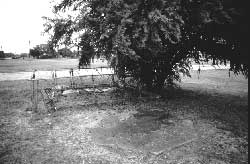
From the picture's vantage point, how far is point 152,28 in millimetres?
8531

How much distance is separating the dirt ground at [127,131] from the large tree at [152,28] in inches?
73.0

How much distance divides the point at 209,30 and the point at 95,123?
5.97 m

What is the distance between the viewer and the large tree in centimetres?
830

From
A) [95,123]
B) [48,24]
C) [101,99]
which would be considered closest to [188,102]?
[101,99]

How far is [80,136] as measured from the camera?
7082 mm

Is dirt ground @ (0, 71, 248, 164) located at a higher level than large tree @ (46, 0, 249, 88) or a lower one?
lower

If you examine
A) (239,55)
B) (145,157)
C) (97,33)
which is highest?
(97,33)

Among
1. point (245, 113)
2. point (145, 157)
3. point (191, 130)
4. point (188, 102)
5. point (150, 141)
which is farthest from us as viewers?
point (188, 102)

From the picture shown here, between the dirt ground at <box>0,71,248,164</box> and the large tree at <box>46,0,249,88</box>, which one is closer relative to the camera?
the dirt ground at <box>0,71,248,164</box>

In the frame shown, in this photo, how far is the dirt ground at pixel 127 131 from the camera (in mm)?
5742

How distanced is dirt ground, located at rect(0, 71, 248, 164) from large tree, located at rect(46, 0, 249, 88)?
1.85 metres

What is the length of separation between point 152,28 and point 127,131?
11.3 ft

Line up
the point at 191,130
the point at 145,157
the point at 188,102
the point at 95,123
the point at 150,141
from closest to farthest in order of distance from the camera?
the point at 145,157 → the point at 150,141 → the point at 191,130 → the point at 95,123 → the point at 188,102

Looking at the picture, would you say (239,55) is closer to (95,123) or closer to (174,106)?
(174,106)
